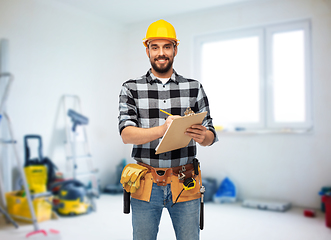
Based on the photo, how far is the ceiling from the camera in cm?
372

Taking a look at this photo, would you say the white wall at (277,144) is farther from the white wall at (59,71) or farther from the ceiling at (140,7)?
the white wall at (59,71)

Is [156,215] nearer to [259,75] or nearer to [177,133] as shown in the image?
[177,133]

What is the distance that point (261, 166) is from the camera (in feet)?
12.1

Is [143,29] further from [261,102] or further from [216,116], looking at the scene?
[261,102]

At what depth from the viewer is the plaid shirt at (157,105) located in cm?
133

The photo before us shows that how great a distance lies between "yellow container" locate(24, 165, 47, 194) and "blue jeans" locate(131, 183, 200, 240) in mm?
2058

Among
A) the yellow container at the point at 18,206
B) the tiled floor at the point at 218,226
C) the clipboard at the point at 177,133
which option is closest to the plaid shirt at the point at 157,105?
the clipboard at the point at 177,133

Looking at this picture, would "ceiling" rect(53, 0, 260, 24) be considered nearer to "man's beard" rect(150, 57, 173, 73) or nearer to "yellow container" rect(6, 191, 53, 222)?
"yellow container" rect(6, 191, 53, 222)

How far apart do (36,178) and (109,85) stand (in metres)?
1.81

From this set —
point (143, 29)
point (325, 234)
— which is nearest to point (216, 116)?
point (143, 29)

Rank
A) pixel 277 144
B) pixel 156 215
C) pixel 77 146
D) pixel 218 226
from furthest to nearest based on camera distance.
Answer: pixel 77 146, pixel 277 144, pixel 218 226, pixel 156 215

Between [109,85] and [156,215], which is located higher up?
[109,85]

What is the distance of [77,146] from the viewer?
3883 millimetres

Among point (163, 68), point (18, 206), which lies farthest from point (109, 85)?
point (163, 68)
